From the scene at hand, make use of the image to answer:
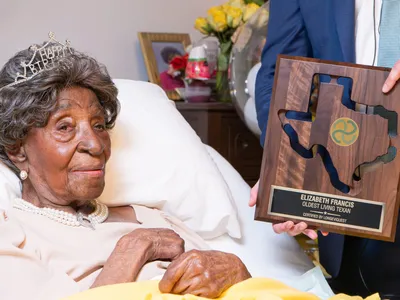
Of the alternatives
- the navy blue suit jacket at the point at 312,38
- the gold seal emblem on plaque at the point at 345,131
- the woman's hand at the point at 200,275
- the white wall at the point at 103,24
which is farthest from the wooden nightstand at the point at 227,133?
Result: the woman's hand at the point at 200,275

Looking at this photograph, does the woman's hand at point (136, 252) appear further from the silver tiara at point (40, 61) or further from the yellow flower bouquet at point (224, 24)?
the yellow flower bouquet at point (224, 24)

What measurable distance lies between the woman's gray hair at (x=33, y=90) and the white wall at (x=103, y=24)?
0.90m

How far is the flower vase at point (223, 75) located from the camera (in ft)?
9.48

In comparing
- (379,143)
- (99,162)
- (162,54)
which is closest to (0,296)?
(99,162)

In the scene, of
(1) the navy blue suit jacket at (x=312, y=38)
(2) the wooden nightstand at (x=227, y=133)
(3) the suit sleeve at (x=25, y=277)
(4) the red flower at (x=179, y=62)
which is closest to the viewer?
(3) the suit sleeve at (x=25, y=277)

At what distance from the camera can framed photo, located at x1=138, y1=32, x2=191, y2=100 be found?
290 cm

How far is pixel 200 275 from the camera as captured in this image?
1394 millimetres

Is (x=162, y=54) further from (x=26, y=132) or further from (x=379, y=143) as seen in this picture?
(x=379, y=143)

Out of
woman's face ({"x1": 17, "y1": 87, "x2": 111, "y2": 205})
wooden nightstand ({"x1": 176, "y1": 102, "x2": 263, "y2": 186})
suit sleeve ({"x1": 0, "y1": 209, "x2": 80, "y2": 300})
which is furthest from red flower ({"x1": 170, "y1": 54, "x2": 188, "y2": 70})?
suit sleeve ({"x1": 0, "y1": 209, "x2": 80, "y2": 300})

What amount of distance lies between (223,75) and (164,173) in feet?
3.29

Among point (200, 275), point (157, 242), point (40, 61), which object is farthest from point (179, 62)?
point (200, 275)

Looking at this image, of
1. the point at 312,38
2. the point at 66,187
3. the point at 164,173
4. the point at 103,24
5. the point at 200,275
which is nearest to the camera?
the point at 200,275

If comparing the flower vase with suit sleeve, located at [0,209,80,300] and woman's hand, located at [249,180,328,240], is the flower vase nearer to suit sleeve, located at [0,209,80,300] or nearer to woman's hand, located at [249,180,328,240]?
woman's hand, located at [249,180,328,240]

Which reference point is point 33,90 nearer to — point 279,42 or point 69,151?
point 69,151
